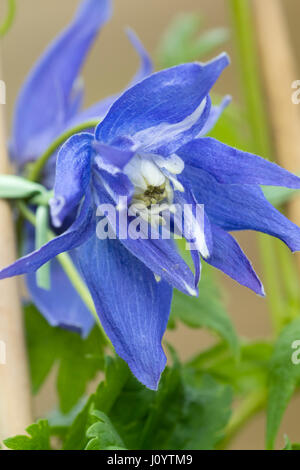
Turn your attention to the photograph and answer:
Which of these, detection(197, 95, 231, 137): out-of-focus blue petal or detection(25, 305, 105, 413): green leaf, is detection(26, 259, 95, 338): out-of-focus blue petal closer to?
detection(25, 305, 105, 413): green leaf

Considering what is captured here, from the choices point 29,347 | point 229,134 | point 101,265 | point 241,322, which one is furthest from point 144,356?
point 241,322

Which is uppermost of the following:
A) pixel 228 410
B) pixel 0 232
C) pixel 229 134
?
pixel 229 134

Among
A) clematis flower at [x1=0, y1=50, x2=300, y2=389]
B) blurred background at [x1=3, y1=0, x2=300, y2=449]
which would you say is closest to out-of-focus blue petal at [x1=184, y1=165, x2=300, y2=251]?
→ clematis flower at [x1=0, y1=50, x2=300, y2=389]

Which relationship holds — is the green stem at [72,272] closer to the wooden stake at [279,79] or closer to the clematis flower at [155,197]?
the clematis flower at [155,197]

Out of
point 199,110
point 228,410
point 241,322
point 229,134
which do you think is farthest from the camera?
point 241,322

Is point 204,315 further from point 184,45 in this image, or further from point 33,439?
point 184,45

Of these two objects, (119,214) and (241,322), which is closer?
(119,214)

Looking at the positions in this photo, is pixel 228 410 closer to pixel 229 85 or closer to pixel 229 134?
pixel 229 134

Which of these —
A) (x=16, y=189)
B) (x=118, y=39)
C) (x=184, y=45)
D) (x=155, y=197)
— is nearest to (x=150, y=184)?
(x=155, y=197)
